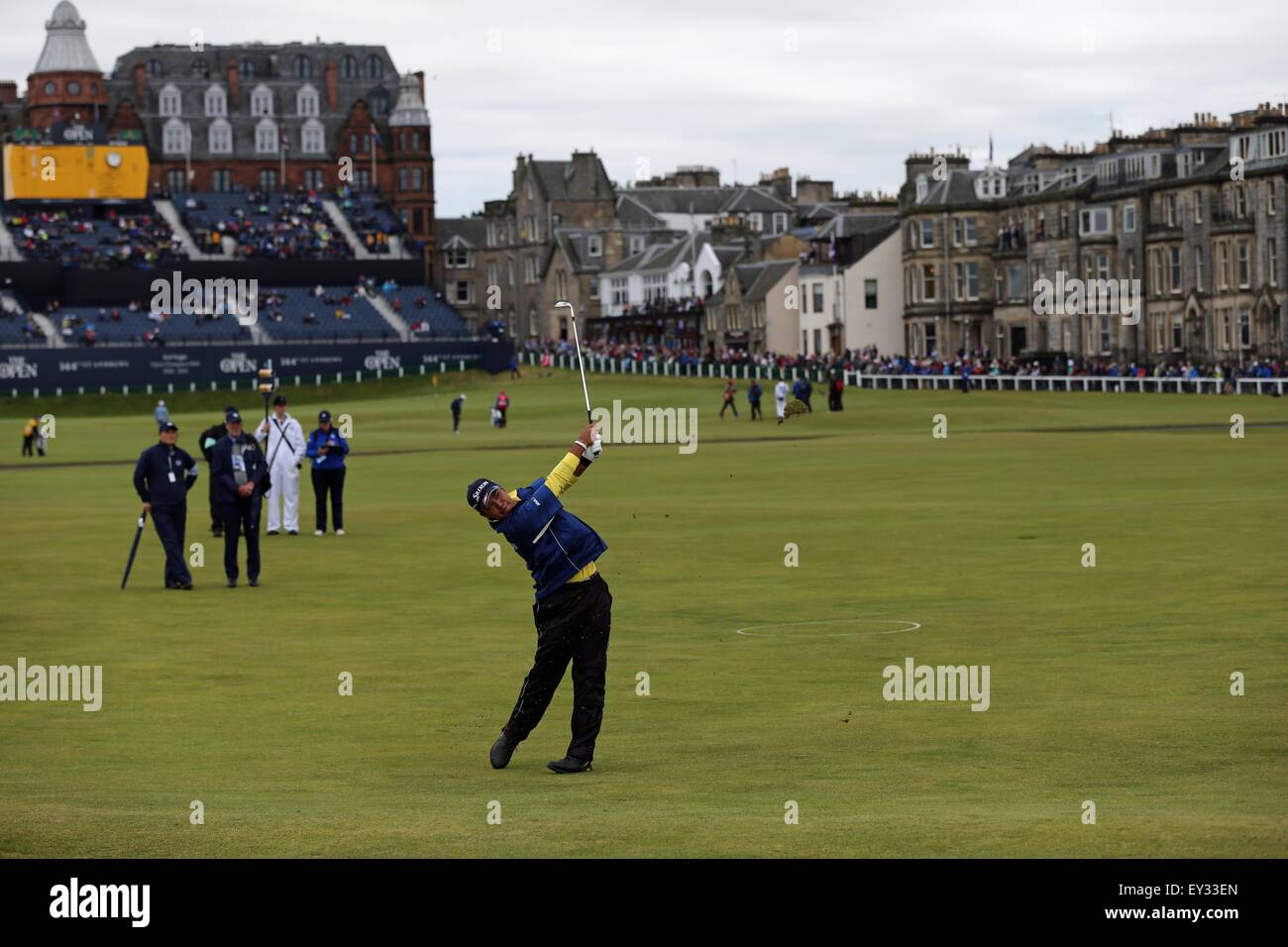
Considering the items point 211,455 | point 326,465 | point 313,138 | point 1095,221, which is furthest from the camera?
point 313,138

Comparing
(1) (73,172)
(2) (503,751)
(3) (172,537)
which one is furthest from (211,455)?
(1) (73,172)

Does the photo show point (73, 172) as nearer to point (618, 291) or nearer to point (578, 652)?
point (618, 291)

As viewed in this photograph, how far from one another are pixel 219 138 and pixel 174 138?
350 centimetres

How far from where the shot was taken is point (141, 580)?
99.8ft

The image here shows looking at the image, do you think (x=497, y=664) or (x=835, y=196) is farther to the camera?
(x=835, y=196)

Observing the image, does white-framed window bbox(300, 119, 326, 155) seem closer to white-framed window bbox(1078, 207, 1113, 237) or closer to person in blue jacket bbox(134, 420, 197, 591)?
white-framed window bbox(1078, 207, 1113, 237)

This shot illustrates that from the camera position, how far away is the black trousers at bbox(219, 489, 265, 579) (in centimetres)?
2858

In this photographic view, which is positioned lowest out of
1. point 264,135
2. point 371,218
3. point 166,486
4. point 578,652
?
point 578,652

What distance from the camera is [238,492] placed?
28.3 m

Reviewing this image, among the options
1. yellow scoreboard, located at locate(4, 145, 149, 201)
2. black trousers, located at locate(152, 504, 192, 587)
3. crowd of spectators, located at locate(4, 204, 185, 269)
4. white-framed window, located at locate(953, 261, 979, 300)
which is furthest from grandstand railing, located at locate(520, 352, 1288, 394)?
black trousers, located at locate(152, 504, 192, 587)
